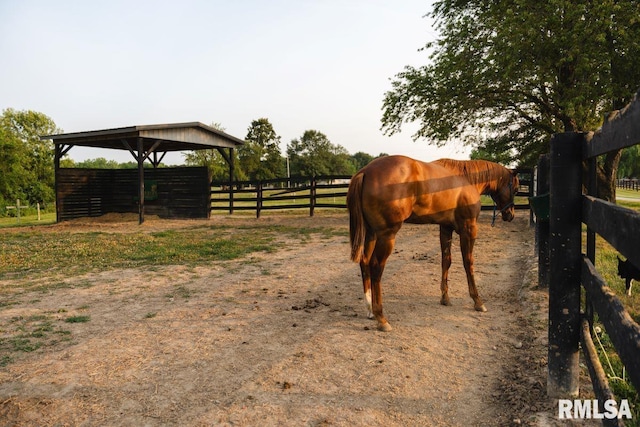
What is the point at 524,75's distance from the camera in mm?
12641

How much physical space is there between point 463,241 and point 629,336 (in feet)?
10.6

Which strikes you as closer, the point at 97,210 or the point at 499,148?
the point at 499,148

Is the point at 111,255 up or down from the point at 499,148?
down

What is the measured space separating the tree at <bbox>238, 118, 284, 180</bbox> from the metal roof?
124 feet

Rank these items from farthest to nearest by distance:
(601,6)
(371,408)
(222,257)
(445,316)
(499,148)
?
(499,148), (601,6), (222,257), (445,316), (371,408)

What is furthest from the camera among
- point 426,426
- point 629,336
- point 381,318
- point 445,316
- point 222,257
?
point 222,257

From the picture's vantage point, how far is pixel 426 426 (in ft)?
7.45

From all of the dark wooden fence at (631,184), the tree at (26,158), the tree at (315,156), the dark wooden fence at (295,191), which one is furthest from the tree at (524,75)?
the tree at (315,156)

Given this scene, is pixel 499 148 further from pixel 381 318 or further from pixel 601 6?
pixel 381 318

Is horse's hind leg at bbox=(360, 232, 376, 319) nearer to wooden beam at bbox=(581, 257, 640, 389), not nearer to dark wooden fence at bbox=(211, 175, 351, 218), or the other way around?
wooden beam at bbox=(581, 257, 640, 389)

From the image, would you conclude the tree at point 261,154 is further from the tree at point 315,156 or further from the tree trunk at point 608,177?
the tree trunk at point 608,177

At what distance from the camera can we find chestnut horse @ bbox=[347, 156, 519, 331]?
4.00 m

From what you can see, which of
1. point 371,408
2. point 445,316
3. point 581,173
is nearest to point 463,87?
point 445,316

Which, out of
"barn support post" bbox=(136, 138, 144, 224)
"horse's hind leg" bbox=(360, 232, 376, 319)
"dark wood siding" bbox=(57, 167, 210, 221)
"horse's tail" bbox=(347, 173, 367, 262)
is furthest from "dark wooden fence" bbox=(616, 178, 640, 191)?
"horse's tail" bbox=(347, 173, 367, 262)
